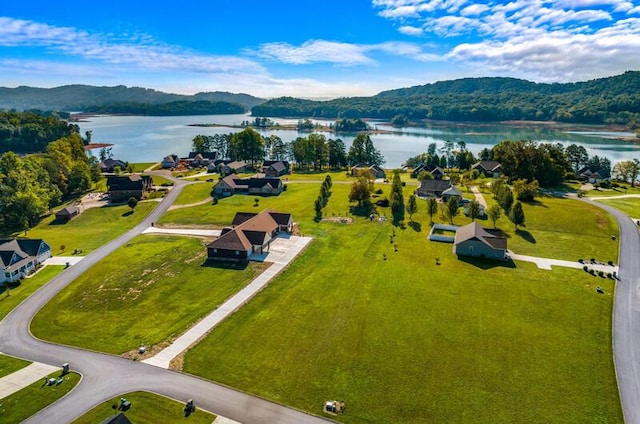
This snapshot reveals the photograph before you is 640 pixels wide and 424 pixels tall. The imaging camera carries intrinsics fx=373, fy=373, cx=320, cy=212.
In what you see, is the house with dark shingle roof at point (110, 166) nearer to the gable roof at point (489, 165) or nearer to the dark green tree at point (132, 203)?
the dark green tree at point (132, 203)

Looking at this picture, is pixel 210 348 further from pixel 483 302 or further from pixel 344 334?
pixel 483 302

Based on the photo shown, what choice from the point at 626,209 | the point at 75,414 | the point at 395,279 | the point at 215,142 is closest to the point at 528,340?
the point at 395,279

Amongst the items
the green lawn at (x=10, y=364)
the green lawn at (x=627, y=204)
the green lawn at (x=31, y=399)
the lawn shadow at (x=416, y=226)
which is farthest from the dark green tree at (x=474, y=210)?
the green lawn at (x=10, y=364)

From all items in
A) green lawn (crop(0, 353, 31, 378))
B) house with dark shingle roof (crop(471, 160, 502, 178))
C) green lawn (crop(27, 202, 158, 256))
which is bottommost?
green lawn (crop(0, 353, 31, 378))

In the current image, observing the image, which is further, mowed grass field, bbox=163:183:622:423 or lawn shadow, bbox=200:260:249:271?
lawn shadow, bbox=200:260:249:271

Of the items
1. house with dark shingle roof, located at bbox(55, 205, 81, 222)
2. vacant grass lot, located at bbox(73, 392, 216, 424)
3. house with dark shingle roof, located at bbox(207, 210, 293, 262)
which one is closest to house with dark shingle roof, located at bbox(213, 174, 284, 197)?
house with dark shingle roof, located at bbox(207, 210, 293, 262)

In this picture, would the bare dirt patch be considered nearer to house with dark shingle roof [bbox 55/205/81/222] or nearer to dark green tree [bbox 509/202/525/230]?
dark green tree [bbox 509/202/525/230]
